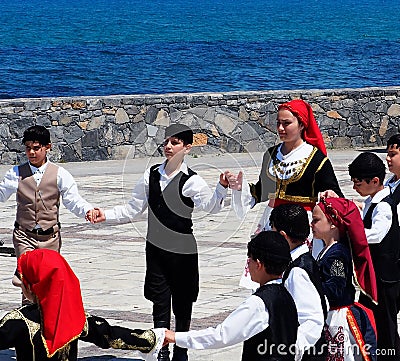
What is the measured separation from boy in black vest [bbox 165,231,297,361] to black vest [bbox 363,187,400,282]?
1.49 meters

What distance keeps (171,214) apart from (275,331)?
2407 mm

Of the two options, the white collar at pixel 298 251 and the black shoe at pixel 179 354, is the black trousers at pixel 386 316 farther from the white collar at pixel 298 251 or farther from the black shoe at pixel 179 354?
the black shoe at pixel 179 354

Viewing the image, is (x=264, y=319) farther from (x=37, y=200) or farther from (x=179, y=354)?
(x=37, y=200)

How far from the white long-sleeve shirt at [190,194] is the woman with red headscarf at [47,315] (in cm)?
211

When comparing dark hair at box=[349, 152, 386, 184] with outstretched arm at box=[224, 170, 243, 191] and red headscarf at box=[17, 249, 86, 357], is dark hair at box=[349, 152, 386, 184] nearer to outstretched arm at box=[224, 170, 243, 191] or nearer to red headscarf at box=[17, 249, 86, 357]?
outstretched arm at box=[224, 170, 243, 191]

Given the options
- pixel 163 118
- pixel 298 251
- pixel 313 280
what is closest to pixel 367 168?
pixel 298 251

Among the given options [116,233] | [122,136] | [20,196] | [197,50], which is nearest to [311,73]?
[197,50]

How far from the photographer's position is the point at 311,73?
56.0 meters

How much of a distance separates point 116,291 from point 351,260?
401 cm

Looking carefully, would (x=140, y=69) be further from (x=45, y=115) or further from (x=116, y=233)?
(x=116, y=233)

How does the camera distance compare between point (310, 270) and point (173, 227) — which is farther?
point (173, 227)

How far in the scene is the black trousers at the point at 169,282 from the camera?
707 cm

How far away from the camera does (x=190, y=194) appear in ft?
23.2

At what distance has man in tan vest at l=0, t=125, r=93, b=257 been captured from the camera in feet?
24.5
